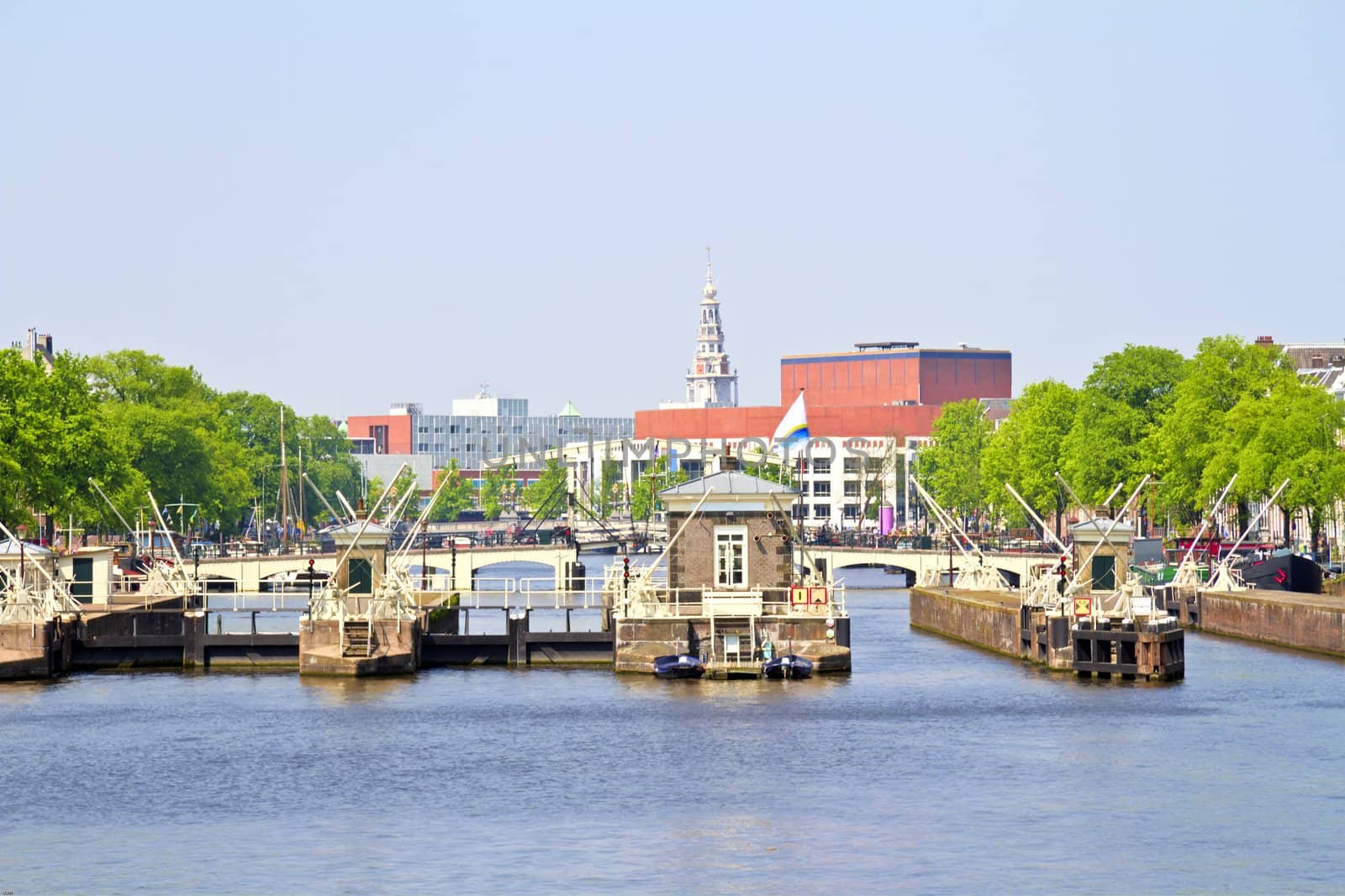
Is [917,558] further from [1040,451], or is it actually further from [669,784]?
[669,784]

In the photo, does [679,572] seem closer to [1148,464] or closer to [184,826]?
[184,826]

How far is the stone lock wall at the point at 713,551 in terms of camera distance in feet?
294

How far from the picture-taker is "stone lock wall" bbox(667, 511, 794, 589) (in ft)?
294

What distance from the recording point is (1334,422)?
454ft

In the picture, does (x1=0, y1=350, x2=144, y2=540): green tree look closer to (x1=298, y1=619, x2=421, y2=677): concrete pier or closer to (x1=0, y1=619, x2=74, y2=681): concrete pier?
(x1=0, y1=619, x2=74, y2=681): concrete pier

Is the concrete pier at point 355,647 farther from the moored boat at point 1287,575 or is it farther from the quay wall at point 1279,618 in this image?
the moored boat at point 1287,575

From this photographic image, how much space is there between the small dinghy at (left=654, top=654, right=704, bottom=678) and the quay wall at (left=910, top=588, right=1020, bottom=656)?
20.1 m

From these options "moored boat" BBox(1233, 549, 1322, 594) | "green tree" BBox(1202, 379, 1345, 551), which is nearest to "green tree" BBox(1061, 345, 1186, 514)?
"green tree" BBox(1202, 379, 1345, 551)

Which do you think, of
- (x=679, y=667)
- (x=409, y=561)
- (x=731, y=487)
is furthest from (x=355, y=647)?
(x=409, y=561)

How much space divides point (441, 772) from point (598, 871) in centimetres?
1496

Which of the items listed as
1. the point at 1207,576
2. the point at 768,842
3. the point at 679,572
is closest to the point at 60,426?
the point at 679,572

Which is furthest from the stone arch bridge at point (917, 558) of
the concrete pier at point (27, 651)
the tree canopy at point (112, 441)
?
the concrete pier at point (27, 651)

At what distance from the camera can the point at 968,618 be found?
114 meters

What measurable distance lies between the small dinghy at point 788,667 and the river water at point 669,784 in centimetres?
124
